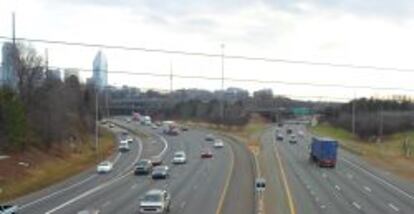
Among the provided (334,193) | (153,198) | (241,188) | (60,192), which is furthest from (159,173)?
(153,198)

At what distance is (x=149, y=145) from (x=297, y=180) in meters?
60.5

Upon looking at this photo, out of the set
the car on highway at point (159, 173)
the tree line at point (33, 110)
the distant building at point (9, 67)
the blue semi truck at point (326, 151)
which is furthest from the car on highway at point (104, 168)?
the distant building at point (9, 67)

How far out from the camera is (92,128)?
150 metres

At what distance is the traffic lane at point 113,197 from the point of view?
47.8 metres

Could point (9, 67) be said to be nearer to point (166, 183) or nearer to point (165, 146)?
point (165, 146)

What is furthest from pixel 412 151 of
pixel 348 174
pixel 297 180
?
pixel 297 180

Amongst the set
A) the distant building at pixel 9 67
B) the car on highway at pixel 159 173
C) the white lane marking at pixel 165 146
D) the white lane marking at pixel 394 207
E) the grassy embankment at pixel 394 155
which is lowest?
the grassy embankment at pixel 394 155

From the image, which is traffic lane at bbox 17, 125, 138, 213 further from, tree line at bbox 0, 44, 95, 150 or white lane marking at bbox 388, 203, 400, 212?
white lane marking at bbox 388, 203, 400, 212

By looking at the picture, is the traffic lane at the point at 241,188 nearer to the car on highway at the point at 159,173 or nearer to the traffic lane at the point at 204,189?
the traffic lane at the point at 204,189

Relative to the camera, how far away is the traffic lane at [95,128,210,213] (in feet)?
159

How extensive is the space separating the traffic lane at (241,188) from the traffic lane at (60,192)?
10465mm

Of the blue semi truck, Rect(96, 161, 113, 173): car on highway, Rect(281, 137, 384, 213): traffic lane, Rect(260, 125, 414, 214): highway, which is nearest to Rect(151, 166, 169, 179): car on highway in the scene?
Rect(96, 161, 113, 173): car on highway

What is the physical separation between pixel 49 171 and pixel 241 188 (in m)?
28.9

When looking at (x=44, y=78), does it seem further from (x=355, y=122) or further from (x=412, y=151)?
(x=355, y=122)
